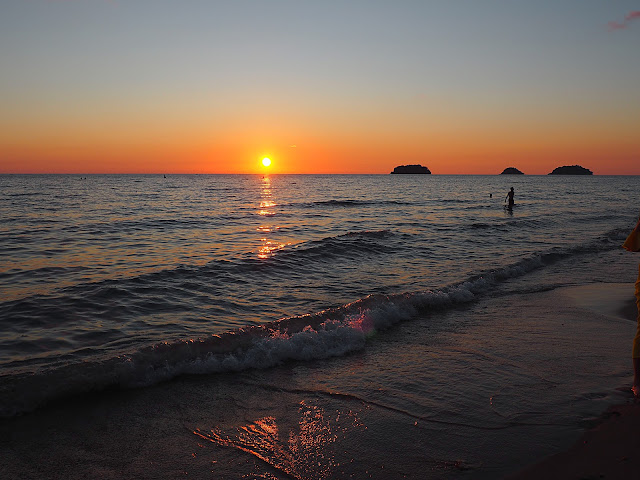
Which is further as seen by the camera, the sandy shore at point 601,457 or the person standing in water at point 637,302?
the person standing in water at point 637,302

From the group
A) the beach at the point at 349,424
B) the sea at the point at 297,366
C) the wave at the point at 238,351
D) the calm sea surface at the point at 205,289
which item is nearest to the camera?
the beach at the point at 349,424

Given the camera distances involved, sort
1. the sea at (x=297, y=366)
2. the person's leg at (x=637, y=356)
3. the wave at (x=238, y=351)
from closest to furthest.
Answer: the sea at (x=297, y=366)
the person's leg at (x=637, y=356)
the wave at (x=238, y=351)

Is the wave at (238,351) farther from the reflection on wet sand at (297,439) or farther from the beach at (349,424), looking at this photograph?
the reflection on wet sand at (297,439)

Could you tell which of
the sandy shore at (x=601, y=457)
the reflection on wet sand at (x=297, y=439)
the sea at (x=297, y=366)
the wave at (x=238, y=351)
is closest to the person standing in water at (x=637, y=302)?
the sea at (x=297, y=366)

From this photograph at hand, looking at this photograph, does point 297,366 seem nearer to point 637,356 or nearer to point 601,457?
point 601,457

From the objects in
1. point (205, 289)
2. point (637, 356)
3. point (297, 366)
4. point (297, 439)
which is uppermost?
point (637, 356)

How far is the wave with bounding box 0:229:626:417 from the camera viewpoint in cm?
583

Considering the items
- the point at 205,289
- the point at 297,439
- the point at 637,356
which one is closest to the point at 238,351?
the point at 297,439

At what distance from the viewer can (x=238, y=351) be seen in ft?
23.7

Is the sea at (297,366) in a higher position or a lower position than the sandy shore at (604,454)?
lower

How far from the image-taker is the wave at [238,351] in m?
5.83

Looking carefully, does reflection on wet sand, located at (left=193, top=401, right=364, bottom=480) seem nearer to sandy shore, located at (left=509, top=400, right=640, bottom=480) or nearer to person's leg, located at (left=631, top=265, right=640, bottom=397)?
sandy shore, located at (left=509, top=400, right=640, bottom=480)

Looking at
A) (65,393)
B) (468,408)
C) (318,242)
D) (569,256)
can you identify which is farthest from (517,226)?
(65,393)

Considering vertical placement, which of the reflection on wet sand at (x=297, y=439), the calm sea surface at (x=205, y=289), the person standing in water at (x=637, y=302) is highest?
the person standing in water at (x=637, y=302)
